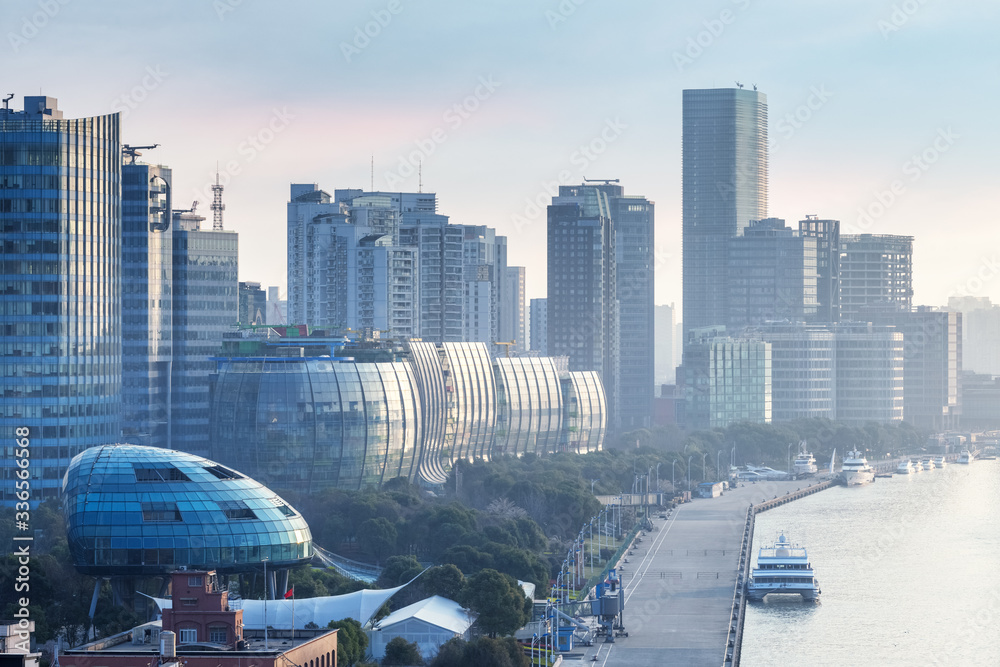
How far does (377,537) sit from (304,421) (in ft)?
96.1

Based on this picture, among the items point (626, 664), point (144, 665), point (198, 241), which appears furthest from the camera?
point (198, 241)

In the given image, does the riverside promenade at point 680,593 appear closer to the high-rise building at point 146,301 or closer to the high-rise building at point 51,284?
the high-rise building at point 51,284

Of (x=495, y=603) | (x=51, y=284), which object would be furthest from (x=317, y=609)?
(x=51, y=284)

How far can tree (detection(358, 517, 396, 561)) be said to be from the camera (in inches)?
4626

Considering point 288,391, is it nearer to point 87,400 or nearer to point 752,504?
point 87,400

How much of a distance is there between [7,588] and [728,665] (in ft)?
120

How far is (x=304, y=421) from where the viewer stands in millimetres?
145000

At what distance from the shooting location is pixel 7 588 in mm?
87188

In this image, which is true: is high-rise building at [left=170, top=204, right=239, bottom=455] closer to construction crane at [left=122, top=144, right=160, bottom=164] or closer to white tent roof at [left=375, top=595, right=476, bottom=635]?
construction crane at [left=122, top=144, right=160, bottom=164]

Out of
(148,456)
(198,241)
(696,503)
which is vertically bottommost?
(696,503)

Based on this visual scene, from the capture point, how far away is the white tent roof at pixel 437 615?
84375 mm

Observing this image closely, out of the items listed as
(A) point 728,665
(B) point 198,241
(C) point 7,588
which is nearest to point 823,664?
(A) point 728,665

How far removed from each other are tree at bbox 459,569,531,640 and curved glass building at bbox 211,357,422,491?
5782 centimetres

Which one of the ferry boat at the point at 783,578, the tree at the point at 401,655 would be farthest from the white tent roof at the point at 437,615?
the ferry boat at the point at 783,578
